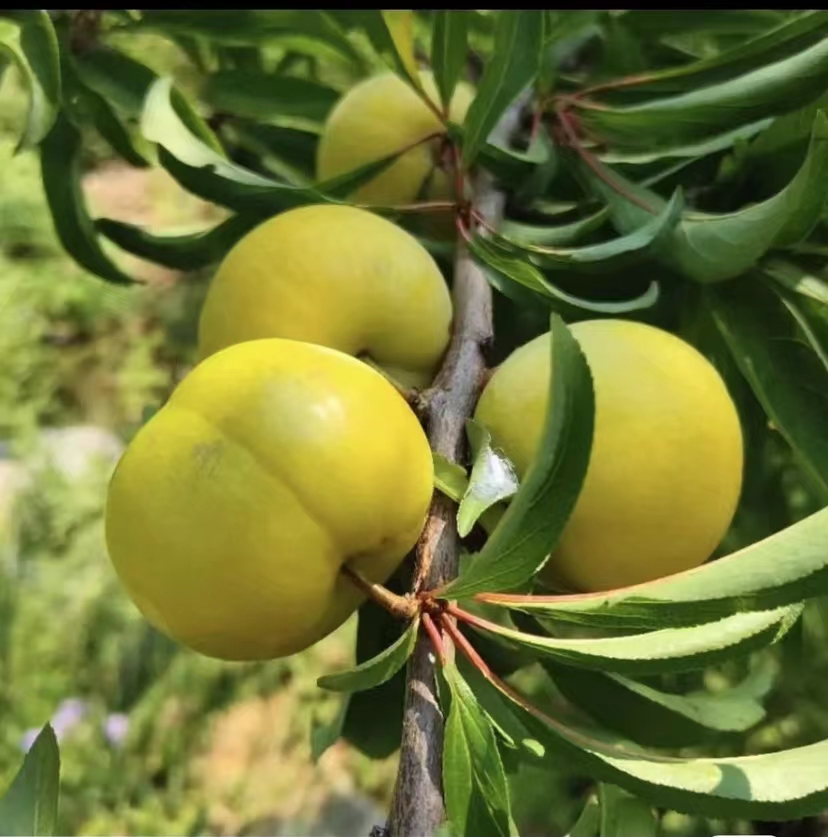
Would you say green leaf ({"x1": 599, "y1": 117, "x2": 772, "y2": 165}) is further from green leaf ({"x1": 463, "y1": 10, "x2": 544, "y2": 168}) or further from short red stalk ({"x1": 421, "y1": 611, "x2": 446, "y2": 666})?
short red stalk ({"x1": 421, "y1": 611, "x2": 446, "y2": 666})

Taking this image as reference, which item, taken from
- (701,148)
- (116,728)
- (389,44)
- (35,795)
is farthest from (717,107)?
(116,728)

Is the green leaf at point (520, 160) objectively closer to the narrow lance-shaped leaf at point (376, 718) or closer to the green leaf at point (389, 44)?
the green leaf at point (389, 44)

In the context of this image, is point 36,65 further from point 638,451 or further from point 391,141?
point 638,451

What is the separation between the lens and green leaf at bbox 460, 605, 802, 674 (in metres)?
0.56

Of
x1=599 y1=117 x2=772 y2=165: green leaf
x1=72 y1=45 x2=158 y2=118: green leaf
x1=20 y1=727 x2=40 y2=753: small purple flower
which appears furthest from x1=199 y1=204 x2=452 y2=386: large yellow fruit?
x1=20 y1=727 x2=40 y2=753: small purple flower

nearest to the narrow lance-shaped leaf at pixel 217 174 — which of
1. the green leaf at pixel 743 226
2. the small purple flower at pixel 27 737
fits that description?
the green leaf at pixel 743 226

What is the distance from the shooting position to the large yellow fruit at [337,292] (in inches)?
27.2

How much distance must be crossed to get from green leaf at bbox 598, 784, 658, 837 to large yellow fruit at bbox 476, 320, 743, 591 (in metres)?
0.14

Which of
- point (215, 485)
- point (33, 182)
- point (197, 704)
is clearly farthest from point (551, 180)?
point (33, 182)

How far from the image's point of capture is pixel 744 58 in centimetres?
88

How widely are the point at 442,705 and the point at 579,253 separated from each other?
0.33m

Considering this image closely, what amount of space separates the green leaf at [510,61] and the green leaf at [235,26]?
30 centimetres

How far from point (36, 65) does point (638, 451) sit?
1.84 feet

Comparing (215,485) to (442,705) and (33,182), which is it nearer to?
(442,705)
